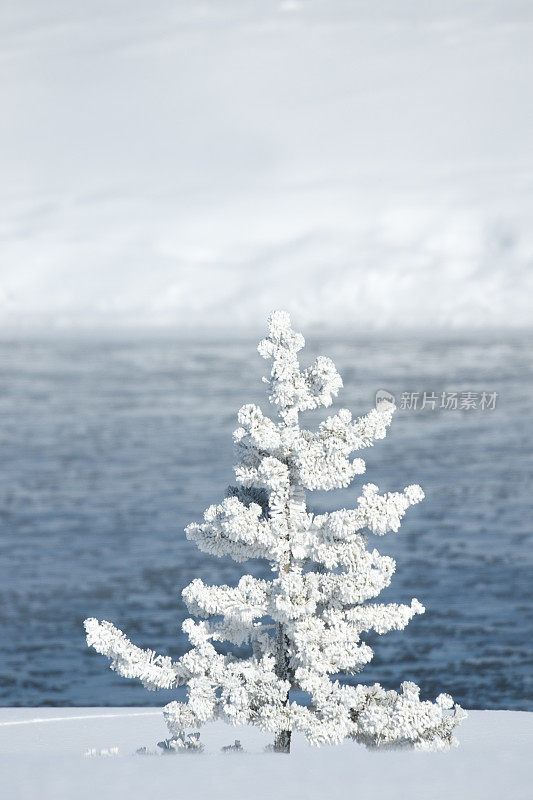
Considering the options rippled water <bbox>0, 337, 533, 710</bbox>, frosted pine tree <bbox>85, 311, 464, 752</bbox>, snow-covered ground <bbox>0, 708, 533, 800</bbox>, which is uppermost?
rippled water <bbox>0, 337, 533, 710</bbox>

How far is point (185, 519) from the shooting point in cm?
5059

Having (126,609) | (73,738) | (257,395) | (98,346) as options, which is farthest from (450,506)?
(98,346)

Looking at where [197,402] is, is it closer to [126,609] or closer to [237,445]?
[126,609]

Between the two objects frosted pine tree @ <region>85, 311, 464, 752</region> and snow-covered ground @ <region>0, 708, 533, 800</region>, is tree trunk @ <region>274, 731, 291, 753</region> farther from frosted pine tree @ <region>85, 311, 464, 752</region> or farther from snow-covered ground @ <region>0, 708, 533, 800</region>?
frosted pine tree @ <region>85, 311, 464, 752</region>

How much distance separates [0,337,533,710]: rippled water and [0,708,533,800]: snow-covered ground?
1796 centimetres

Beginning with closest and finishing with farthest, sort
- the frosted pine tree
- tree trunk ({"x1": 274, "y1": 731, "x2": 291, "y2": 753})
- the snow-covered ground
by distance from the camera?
the snow-covered ground < the frosted pine tree < tree trunk ({"x1": 274, "y1": 731, "x2": 291, "y2": 753})

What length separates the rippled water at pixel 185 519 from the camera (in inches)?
1328

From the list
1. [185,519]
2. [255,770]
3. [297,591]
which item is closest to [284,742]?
[255,770]

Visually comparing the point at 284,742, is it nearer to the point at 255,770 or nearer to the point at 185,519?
the point at 255,770

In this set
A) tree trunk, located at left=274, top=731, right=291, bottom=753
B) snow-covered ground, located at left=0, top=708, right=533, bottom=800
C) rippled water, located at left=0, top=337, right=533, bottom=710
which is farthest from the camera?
rippled water, located at left=0, top=337, right=533, bottom=710

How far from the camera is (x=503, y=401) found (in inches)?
3447

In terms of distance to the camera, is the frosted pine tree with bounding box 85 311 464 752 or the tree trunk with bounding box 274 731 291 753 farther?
the tree trunk with bounding box 274 731 291 753

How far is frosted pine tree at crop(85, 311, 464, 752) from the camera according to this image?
10602mm

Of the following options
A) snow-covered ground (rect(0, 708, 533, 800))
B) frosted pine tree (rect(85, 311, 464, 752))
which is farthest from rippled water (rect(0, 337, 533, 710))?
frosted pine tree (rect(85, 311, 464, 752))
